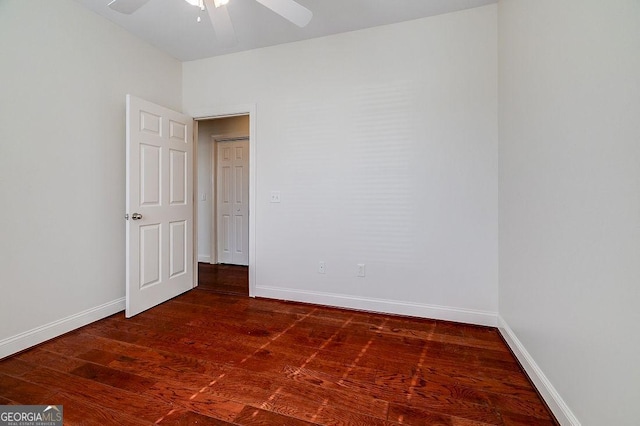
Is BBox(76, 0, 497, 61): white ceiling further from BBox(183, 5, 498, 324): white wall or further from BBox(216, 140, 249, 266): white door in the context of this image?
BBox(216, 140, 249, 266): white door

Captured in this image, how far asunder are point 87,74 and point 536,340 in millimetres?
3734

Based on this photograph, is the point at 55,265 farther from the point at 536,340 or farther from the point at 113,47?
the point at 536,340

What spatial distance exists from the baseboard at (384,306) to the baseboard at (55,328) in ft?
4.31

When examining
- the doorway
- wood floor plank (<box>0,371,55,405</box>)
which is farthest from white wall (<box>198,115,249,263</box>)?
wood floor plank (<box>0,371,55,405</box>)

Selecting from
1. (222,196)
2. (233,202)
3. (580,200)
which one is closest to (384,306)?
(580,200)

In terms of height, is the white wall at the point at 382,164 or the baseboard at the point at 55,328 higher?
the white wall at the point at 382,164

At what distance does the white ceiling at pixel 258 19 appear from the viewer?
2230 millimetres

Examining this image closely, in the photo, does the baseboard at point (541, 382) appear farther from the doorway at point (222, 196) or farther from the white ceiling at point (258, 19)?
the doorway at point (222, 196)

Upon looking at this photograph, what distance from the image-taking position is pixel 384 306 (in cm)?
257

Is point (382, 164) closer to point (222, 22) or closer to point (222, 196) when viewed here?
point (222, 22)

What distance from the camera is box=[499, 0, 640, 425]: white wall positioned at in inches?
35.6

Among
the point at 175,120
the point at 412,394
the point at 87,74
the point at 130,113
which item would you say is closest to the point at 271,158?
the point at 175,120

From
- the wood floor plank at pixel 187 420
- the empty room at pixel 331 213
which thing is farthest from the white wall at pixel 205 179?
the wood floor plank at pixel 187 420

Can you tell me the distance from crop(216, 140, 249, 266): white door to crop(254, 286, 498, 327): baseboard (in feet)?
5.74
